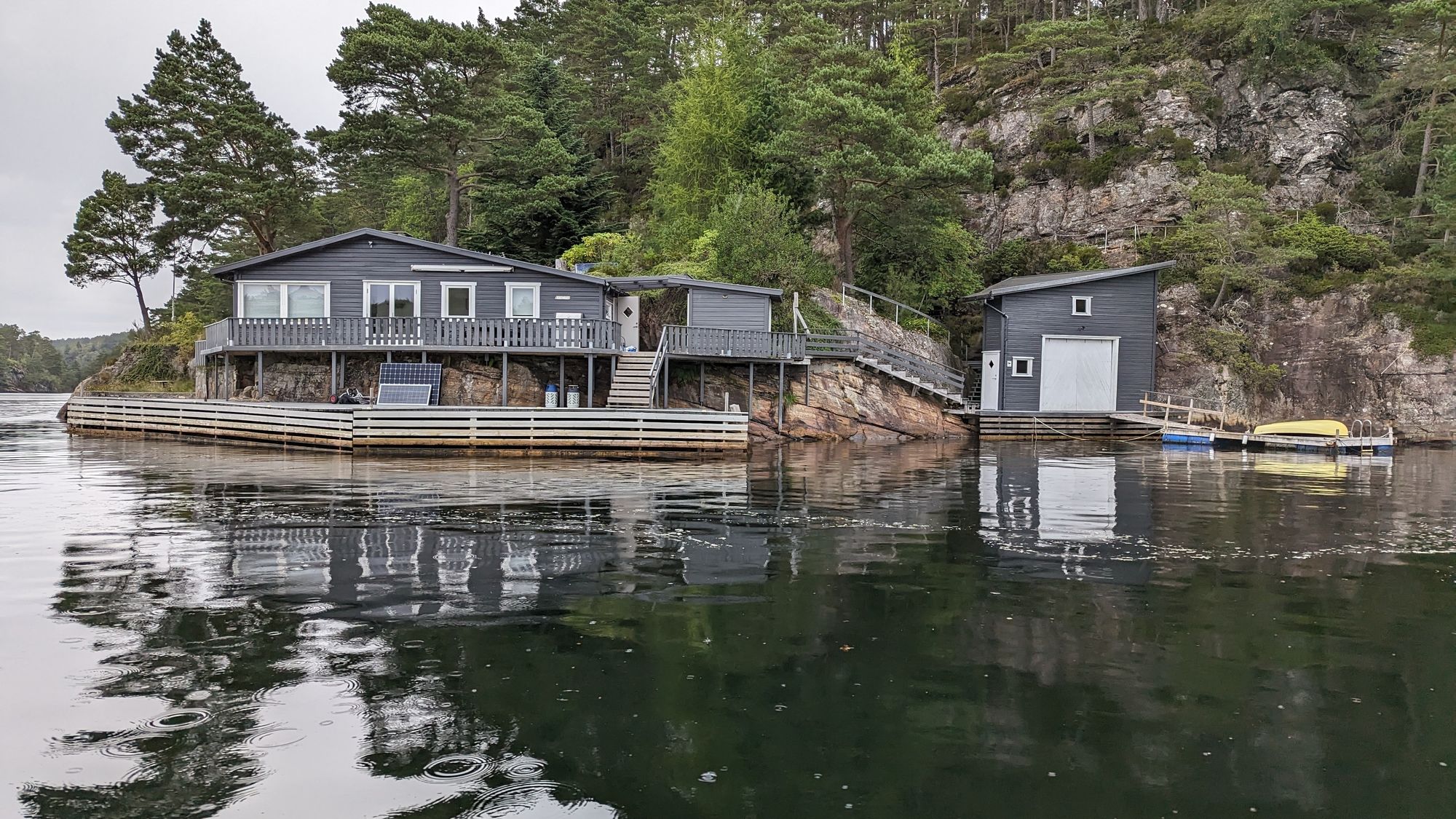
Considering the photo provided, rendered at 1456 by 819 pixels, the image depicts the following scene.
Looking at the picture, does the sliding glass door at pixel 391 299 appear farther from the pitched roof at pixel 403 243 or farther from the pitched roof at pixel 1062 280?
the pitched roof at pixel 1062 280

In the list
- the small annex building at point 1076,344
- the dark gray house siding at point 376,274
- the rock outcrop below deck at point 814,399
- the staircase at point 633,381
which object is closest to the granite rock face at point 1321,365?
the small annex building at point 1076,344

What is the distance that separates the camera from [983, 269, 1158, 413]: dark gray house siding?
36688 millimetres

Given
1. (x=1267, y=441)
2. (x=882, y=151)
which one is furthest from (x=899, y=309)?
(x=1267, y=441)

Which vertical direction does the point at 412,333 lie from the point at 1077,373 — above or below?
above

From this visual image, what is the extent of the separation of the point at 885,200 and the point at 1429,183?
2403cm

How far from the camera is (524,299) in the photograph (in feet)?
105

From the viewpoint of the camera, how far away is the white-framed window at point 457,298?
31.8m

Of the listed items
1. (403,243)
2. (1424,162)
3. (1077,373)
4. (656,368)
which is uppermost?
(1424,162)

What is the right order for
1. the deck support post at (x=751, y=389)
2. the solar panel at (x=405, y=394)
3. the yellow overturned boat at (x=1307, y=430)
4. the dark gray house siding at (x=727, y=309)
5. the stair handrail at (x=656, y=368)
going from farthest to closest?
the dark gray house siding at (x=727, y=309) < the deck support post at (x=751, y=389) < the yellow overturned boat at (x=1307, y=430) < the solar panel at (x=405, y=394) < the stair handrail at (x=656, y=368)

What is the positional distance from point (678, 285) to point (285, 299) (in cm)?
1398

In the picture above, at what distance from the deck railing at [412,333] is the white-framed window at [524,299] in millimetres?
1317

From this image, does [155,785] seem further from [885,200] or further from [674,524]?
[885,200]

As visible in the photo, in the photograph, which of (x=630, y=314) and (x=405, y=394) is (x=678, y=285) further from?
(x=405, y=394)

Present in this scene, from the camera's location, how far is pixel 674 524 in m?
13.5
